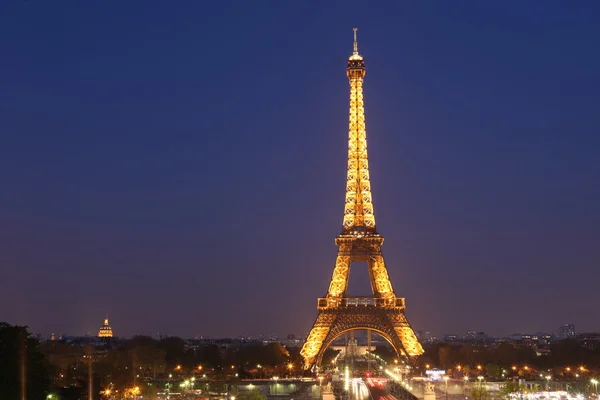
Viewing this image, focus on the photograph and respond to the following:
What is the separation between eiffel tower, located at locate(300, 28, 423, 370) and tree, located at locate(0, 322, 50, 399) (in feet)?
118

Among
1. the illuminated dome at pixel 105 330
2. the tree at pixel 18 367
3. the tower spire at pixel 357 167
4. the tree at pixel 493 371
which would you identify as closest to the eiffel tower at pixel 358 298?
the tower spire at pixel 357 167

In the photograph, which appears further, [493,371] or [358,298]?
[493,371]

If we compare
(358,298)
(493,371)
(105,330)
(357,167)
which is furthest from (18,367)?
(105,330)

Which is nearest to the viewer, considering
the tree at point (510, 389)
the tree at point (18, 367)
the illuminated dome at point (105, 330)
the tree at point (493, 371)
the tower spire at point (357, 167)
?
the tree at point (18, 367)

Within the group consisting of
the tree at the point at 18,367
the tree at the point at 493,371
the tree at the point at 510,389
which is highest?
the tree at the point at 18,367

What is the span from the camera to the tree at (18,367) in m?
40.7

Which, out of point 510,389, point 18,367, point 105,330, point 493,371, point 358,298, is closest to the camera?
point 18,367

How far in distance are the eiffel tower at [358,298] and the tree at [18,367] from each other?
35858 mm

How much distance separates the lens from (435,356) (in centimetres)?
11188

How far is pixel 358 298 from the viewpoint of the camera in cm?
7838

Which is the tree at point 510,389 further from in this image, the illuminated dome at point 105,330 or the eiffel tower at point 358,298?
the illuminated dome at point 105,330

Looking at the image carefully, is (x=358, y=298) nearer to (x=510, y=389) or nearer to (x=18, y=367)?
(x=510, y=389)

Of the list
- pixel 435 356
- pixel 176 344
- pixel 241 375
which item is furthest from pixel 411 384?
pixel 176 344

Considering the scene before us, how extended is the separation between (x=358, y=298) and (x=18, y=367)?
41.9 m
